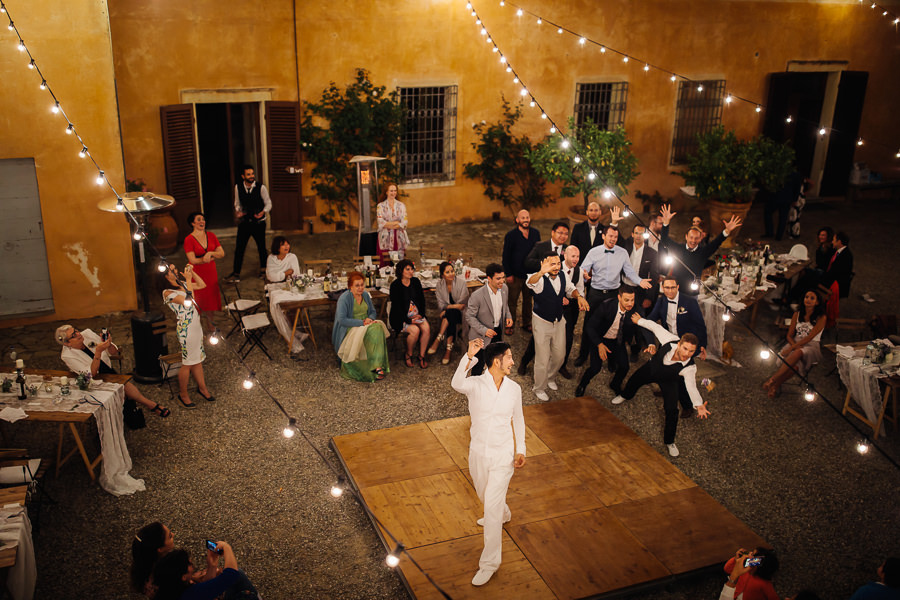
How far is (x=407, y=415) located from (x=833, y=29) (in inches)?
530

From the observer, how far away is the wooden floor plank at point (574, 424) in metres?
7.36

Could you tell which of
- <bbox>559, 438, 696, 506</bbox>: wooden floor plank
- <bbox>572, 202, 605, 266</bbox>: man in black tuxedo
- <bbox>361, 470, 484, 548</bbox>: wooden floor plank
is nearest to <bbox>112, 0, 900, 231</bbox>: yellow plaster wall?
<bbox>572, 202, 605, 266</bbox>: man in black tuxedo

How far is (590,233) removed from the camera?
9391 mm

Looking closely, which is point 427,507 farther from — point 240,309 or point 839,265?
point 839,265

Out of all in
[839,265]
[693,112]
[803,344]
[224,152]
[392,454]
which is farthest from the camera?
[224,152]

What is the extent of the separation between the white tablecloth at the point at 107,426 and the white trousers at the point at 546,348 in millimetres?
3925

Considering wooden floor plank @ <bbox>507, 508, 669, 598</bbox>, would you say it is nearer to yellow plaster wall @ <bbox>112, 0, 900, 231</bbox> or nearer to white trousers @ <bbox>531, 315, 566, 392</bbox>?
white trousers @ <bbox>531, 315, 566, 392</bbox>

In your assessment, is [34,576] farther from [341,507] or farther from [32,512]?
[341,507]

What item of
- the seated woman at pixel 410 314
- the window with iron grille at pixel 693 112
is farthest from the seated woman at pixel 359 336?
the window with iron grille at pixel 693 112

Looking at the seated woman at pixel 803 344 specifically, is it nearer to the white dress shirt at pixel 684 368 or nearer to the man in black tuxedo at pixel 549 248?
the white dress shirt at pixel 684 368

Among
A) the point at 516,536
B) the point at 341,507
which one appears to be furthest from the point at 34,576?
the point at 516,536

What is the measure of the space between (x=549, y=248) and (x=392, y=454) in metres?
3.04

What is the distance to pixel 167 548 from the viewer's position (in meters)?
4.66

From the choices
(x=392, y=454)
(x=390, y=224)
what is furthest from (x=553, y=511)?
(x=390, y=224)
